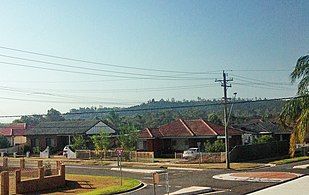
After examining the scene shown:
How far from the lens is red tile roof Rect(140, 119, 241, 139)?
2360 inches

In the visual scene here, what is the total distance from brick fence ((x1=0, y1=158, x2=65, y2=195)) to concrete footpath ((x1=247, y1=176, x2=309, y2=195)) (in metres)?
14.9

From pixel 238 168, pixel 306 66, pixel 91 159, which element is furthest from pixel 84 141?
pixel 306 66

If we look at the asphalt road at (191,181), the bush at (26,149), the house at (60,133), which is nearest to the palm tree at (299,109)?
the asphalt road at (191,181)

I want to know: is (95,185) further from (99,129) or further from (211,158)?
(99,129)

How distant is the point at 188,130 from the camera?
203ft

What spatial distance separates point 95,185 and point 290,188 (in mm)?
13697

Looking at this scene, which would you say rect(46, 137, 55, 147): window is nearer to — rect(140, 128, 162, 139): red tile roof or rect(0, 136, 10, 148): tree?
rect(0, 136, 10, 148): tree

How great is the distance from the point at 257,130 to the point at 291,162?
789 inches

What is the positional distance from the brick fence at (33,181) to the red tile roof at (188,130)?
26.8 meters

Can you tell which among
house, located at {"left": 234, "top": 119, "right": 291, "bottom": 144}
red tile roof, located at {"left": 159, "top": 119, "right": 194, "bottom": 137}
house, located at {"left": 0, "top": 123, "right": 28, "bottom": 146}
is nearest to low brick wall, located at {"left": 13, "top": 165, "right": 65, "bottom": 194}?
red tile roof, located at {"left": 159, "top": 119, "right": 194, "bottom": 137}

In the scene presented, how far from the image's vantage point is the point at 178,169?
1816 inches

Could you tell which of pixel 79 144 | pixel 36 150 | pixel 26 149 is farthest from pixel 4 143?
pixel 79 144

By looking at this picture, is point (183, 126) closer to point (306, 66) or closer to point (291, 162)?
point (291, 162)

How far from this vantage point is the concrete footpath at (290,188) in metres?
27.2
